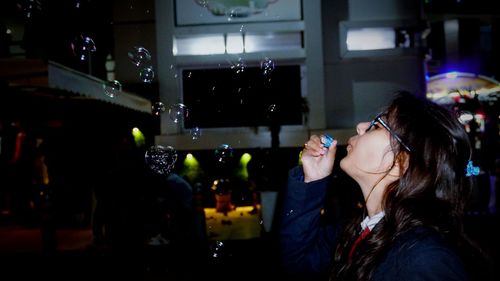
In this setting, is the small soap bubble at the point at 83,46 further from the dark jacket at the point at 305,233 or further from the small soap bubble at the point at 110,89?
the dark jacket at the point at 305,233

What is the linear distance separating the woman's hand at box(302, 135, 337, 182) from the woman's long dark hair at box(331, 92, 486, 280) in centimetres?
35

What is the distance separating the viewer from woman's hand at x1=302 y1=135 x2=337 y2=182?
6.29 ft

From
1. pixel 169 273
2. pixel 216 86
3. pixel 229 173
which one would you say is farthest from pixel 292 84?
pixel 169 273

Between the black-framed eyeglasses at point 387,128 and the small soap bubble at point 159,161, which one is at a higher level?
the black-framed eyeglasses at point 387,128

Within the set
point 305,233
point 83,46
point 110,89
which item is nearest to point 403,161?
point 305,233

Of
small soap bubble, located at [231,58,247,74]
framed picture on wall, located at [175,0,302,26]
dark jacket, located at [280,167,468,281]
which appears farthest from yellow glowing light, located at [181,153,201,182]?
dark jacket, located at [280,167,468,281]

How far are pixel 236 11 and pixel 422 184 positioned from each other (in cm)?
844

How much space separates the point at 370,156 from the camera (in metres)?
1.74

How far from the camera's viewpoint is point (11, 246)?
291 inches

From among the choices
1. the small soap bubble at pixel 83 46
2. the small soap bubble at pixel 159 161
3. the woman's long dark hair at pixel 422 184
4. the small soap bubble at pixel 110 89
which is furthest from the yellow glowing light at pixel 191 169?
the woman's long dark hair at pixel 422 184

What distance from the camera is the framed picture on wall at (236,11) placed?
921 centimetres

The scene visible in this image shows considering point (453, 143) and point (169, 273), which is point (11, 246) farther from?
point (453, 143)

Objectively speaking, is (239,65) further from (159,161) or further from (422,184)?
(422,184)

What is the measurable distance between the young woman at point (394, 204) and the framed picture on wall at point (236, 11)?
8.00 metres
